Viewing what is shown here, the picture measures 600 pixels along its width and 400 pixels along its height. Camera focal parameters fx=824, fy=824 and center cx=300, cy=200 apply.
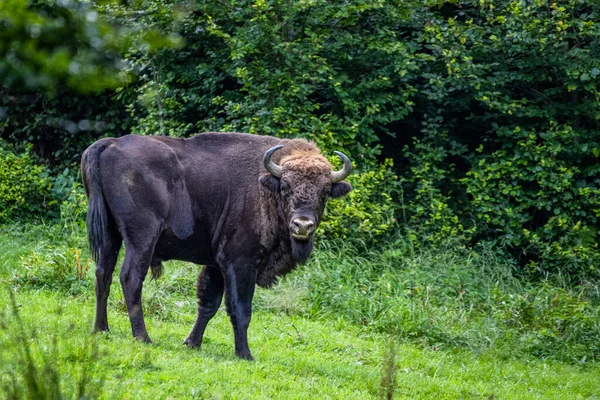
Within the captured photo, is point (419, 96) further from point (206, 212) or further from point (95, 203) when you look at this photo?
point (95, 203)

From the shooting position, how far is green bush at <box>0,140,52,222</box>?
14.9 meters

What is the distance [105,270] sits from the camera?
823 centimetres

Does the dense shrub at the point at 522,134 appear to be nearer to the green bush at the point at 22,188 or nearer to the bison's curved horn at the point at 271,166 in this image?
the bison's curved horn at the point at 271,166

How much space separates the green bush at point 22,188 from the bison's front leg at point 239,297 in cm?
780

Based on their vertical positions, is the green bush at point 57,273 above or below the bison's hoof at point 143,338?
below

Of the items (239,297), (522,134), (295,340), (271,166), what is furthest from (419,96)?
(239,297)

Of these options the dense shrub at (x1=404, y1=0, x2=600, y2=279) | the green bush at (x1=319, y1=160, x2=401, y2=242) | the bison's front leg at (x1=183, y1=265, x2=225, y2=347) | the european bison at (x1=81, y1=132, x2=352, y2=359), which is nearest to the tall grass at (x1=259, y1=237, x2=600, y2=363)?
the green bush at (x1=319, y1=160, x2=401, y2=242)

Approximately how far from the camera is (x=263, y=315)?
35.7 ft

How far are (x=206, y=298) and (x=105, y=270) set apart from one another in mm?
1188

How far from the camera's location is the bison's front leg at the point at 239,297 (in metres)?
8.30

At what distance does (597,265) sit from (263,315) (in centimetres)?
562

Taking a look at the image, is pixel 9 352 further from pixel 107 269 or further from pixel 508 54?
pixel 508 54

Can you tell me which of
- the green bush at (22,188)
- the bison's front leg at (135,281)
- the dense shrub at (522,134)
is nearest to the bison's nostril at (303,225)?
the bison's front leg at (135,281)

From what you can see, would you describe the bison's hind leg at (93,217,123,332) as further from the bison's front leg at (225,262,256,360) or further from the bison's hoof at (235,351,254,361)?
the bison's hoof at (235,351,254,361)
